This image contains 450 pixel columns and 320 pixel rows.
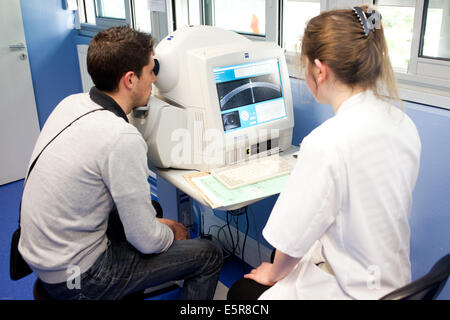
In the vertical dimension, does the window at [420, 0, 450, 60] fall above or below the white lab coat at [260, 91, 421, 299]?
above

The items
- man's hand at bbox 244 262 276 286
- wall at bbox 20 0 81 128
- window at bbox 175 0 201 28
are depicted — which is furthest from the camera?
wall at bbox 20 0 81 128

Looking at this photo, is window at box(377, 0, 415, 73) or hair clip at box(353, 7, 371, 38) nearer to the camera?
hair clip at box(353, 7, 371, 38)

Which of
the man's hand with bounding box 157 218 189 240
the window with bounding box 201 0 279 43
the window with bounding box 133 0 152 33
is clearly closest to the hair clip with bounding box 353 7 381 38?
the man's hand with bounding box 157 218 189 240

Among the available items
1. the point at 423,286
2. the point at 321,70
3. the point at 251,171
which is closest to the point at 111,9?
the point at 251,171

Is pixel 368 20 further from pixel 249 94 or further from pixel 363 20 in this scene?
pixel 249 94

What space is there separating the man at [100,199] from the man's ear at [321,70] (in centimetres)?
54

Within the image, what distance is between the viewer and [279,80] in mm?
1779

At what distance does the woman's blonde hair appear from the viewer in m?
1.03

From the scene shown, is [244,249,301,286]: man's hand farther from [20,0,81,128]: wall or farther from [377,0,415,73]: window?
[20,0,81,128]: wall

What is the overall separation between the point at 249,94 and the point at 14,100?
2193 millimetres

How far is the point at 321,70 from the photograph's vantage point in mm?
1073

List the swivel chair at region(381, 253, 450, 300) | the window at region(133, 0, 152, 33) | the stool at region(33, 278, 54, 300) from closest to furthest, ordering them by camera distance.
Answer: the swivel chair at region(381, 253, 450, 300)
the stool at region(33, 278, 54, 300)
the window at region(133, 0, 152, 33)

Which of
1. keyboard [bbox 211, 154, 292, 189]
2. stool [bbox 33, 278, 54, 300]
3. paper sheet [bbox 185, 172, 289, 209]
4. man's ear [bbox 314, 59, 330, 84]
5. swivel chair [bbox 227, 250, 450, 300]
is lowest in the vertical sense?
stool [bbox 33, 278, 54, 300]

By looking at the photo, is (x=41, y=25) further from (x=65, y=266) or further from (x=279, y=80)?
(x=65, y=266)
